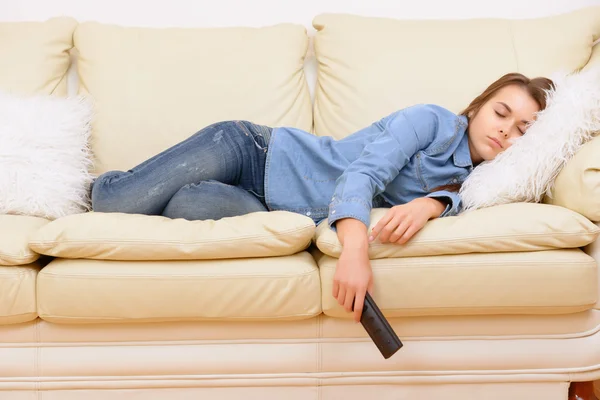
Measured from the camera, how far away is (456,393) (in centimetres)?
149

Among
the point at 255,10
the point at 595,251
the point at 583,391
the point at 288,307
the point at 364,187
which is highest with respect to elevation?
the point at 255,10

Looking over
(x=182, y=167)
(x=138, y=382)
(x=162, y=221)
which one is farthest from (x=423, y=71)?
(x=138, y=382)

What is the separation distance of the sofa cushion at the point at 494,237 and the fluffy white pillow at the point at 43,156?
0.76 m

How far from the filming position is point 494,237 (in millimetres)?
1400

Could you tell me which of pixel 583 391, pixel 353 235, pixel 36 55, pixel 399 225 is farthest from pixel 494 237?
pixel 36 55

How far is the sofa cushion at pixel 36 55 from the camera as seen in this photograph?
1.97m

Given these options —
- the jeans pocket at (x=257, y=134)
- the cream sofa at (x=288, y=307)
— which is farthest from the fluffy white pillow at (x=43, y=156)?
the jeans pocket at (x=257, y=134)

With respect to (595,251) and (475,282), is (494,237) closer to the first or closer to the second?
(475,282)

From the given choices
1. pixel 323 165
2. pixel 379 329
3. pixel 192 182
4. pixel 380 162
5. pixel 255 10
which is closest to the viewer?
pixel 379 329

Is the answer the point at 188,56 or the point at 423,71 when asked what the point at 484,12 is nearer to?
the point at 423,71

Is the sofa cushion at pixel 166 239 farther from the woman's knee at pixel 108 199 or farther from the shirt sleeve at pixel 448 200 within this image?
the shirt sleeve at pixel 448 200

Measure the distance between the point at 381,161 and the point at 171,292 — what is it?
583 millimetres

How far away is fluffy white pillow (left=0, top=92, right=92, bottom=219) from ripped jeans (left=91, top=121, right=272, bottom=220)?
0.40 feet

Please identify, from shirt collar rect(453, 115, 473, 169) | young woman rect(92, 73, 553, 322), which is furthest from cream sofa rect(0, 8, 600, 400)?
shirt collar rect(453, 115, 473, 169)
